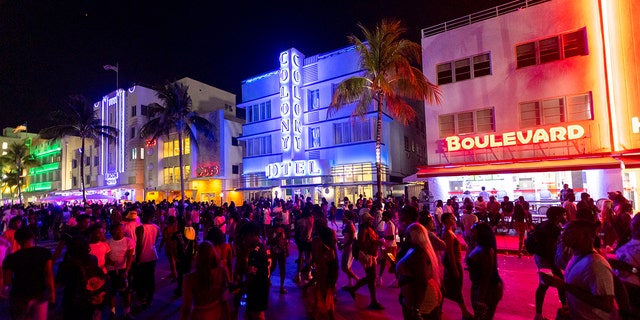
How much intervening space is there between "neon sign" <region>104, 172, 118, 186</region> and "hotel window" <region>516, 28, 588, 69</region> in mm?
43823

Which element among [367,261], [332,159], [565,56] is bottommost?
[367,261]

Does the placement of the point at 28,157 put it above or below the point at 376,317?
above

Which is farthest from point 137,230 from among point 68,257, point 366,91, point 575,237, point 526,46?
point 526,46

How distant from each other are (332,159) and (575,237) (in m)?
23.0

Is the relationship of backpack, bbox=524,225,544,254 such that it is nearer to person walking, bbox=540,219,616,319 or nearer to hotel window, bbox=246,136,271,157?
person walking, bbox=540,219,616,319

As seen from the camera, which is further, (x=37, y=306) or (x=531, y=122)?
(x=531, y=122)

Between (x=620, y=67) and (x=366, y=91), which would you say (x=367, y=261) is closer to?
(x=366, y=91)

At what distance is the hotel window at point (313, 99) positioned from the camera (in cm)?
2755

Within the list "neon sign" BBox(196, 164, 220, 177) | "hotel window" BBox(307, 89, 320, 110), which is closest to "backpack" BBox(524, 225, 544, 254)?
"hotel window" BBox(307, 89, 320, 110)

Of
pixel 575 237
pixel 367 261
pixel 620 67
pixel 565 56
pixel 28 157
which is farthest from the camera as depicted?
pixel 28 157

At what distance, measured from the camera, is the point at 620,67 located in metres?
14.9

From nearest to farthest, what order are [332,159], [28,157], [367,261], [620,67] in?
[367,261] → [620,67] → [332,159] → [28,157]

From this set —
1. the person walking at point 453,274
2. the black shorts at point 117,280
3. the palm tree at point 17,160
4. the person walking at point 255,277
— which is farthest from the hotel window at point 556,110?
the palm tree at point 17,160

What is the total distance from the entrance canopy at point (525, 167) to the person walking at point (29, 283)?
15.7m
